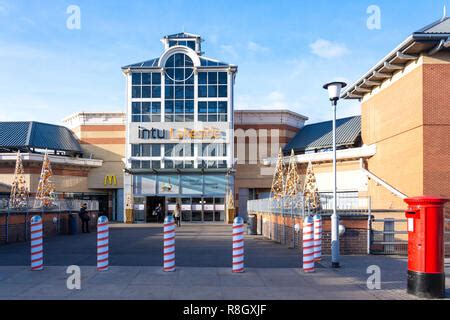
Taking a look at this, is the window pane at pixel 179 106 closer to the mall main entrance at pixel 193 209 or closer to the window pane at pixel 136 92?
Answer: the window pane at pixel 136 92

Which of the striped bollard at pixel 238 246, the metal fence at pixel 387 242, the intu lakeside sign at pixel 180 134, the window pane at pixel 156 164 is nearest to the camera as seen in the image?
the striped bollard at pixel 238 246

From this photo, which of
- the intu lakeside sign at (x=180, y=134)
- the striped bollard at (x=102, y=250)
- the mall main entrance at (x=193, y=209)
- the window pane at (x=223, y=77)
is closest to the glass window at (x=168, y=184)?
the mall main entrance at (x=193, y=209)

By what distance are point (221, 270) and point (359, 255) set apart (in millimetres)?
5578

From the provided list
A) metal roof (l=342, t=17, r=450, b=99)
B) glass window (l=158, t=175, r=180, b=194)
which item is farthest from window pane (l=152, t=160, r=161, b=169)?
metal roof (l=342, t=17, r=450, b=99)

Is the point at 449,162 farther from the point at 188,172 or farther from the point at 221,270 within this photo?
the point at 188,172

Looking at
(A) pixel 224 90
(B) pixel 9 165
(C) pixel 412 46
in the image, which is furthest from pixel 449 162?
(B) pixel 9 165

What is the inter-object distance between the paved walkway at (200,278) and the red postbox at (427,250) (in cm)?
42

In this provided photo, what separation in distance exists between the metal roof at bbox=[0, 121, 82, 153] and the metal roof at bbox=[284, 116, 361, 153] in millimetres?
22121

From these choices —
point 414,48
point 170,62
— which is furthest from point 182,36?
point 414,48

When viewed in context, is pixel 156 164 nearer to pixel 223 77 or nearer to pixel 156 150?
pixel 156 150

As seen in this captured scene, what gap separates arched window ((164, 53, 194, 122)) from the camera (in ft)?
142

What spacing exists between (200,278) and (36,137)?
38650 millimetres

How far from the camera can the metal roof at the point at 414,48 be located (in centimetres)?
2084

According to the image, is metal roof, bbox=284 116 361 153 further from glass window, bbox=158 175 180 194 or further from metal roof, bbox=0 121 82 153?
metal roof, bbox=0 121 82 153
